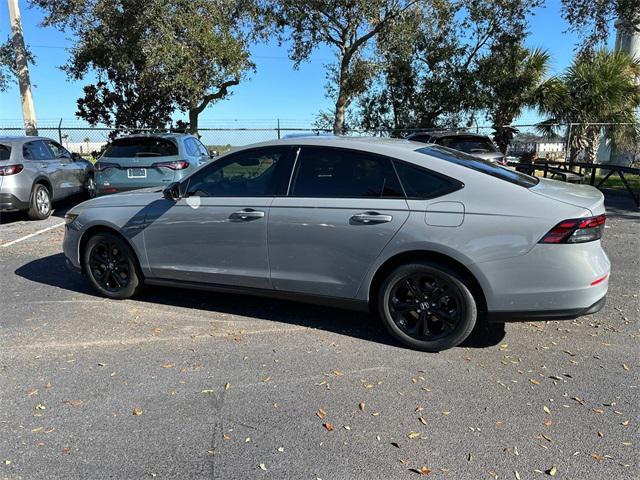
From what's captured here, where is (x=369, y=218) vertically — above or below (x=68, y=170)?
below

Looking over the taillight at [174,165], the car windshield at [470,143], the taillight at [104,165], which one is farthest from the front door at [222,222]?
the car windshield at [470,143]

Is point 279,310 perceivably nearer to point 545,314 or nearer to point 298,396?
point 298,396

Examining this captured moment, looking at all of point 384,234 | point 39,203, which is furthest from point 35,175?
point 384,234

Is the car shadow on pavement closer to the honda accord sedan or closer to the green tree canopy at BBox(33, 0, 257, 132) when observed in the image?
the honda accord sedan

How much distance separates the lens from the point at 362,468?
2.71 meters

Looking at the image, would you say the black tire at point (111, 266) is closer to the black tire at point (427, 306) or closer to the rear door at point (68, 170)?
the black tire at point (427, 306)

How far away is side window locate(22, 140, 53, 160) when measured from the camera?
942 centimetres

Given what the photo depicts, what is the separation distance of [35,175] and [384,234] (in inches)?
313

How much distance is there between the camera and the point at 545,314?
3689 mm

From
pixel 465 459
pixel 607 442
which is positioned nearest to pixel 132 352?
pixel 465 459

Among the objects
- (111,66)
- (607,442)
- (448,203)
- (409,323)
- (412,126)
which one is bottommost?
(607,442)

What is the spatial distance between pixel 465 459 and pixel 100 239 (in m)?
4.06

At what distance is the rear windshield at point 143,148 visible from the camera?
8609 mm

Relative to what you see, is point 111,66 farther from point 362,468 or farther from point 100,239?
point 362,468
